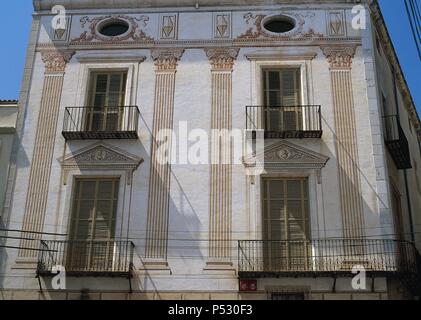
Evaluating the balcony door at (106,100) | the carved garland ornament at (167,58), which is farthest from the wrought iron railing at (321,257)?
the carved garland ornament at (167,58)

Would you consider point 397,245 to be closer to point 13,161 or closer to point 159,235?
point 159,235

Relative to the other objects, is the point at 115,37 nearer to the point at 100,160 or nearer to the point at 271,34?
the point at 100,160

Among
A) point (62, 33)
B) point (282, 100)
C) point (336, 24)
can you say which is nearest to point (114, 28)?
point (62, 33)

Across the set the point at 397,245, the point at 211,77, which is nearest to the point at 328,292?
the point at 397,245

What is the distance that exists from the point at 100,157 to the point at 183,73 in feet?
11.8

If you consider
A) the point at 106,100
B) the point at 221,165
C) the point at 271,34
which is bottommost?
the point at 221,165

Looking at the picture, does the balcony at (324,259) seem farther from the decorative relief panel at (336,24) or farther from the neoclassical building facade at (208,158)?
the decorative relief panel at (336,24)

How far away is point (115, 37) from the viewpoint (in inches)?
812

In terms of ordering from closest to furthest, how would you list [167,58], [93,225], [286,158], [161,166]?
[93,225]
[286,158]
[161,166]
[167,58]

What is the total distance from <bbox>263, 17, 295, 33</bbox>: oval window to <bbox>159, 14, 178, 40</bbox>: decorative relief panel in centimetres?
278

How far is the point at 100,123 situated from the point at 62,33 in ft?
11.7

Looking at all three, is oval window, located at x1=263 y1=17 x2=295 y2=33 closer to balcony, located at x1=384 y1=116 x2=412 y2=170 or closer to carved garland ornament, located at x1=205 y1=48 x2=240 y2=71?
carved garland ornament, located at x1=205 y1=48 x2=240 y2=71

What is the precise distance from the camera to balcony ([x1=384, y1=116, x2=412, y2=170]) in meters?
19.0

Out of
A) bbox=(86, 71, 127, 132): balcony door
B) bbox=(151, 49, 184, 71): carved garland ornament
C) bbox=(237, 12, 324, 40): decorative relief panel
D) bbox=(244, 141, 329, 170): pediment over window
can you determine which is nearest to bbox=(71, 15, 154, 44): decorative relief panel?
bbox=(151, 49, 184, 71): carved garland ornament
